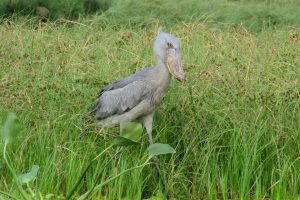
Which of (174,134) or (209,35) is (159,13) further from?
(174,134)

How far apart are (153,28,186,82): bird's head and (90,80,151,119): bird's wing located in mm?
179

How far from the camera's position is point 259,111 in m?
4.80

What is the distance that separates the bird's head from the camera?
4.49 metres

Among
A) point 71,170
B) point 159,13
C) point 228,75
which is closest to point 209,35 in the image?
point 228,75

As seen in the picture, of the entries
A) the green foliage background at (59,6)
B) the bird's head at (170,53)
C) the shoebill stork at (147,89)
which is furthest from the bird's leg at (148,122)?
the green foliage background at (59,6)

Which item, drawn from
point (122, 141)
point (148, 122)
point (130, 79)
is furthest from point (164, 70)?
point (122, 141)

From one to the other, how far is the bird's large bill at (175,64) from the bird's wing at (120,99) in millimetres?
184

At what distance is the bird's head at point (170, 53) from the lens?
14.7 ft

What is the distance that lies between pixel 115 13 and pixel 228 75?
420 cm

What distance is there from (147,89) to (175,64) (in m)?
0.23

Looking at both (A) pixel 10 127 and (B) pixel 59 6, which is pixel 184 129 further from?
(B) pixel 59 6

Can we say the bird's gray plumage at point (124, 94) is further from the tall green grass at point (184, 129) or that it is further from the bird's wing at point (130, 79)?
the tall green grass at point (184, 129)

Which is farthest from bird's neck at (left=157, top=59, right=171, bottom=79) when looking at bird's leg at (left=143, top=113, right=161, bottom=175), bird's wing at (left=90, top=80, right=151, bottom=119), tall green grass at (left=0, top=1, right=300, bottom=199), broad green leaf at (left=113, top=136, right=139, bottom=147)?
broad green leaf at (left=113, top=136, right=139, bottom=147)

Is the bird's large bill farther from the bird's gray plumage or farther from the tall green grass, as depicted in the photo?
the tall green grass
